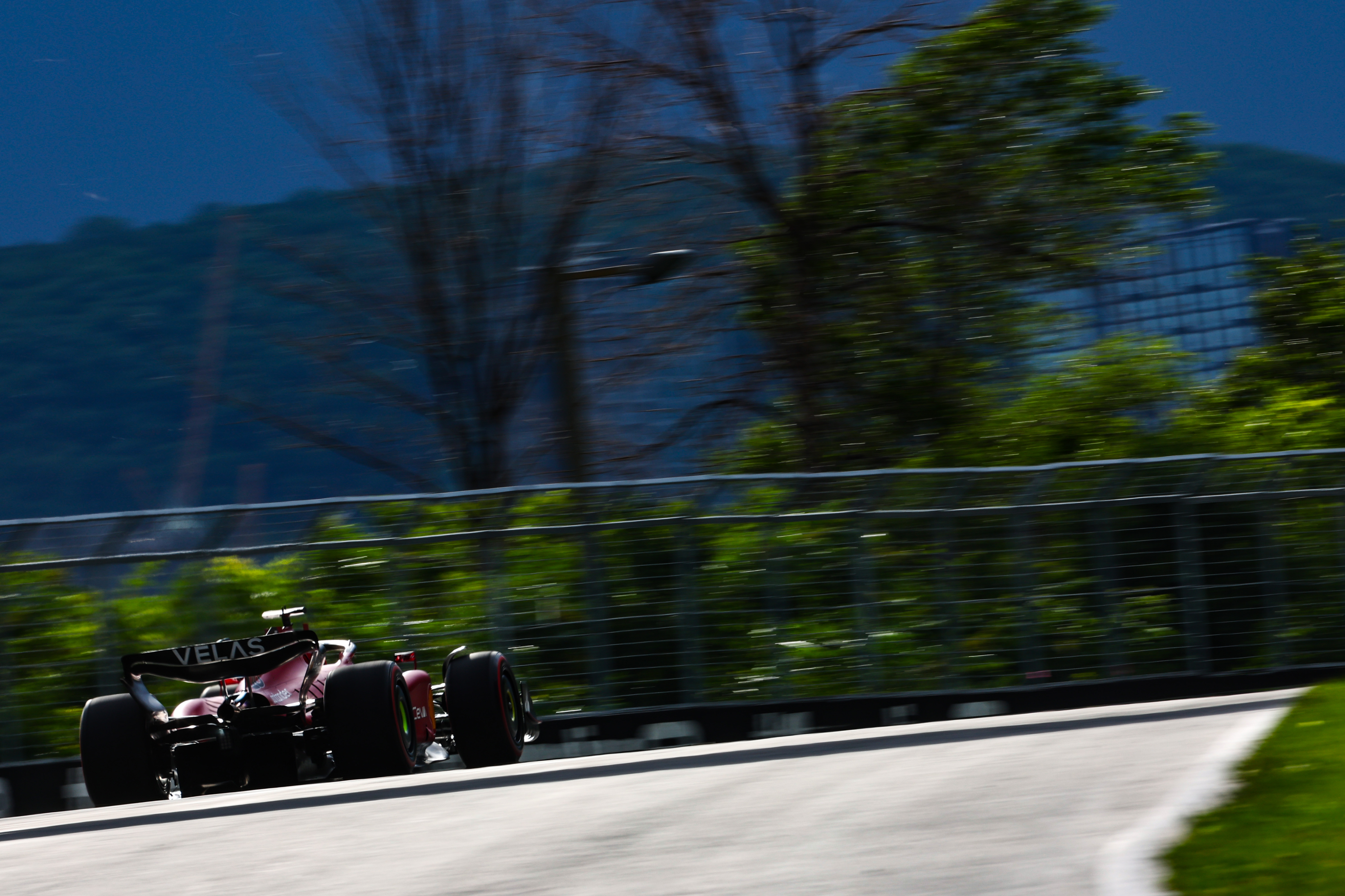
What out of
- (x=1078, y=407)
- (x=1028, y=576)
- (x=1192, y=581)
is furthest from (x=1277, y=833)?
(x=1078, y=407)

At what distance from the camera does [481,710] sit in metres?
9.31

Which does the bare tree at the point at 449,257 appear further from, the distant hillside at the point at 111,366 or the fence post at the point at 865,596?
the distant hillside at the point at 111,366

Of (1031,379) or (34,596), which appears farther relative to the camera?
(1031,379)

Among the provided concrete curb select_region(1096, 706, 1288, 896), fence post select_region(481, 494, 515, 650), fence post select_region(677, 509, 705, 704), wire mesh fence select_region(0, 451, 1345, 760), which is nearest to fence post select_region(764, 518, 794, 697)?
wire mesh fence select_region(0, 451, 1345, 760)

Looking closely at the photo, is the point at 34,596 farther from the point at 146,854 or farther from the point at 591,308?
the point at 591,308

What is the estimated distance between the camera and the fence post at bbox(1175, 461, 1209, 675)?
39.5 feet

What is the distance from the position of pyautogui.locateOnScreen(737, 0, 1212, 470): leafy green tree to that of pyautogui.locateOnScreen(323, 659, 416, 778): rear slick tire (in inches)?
349

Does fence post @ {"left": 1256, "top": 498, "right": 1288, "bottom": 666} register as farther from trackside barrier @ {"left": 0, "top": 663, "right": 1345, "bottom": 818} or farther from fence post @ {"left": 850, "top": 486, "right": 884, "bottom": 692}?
fence post @ {"left": 850, "top": 486, "right": 884, "bottom": 692}

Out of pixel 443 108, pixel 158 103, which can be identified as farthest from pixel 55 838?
pixel 158 103

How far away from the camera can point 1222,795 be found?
5.46m

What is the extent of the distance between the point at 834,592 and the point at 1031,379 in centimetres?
681

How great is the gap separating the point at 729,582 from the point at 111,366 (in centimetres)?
8391

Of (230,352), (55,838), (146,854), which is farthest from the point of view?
(230,352)

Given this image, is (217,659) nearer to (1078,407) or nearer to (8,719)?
(8,719)
